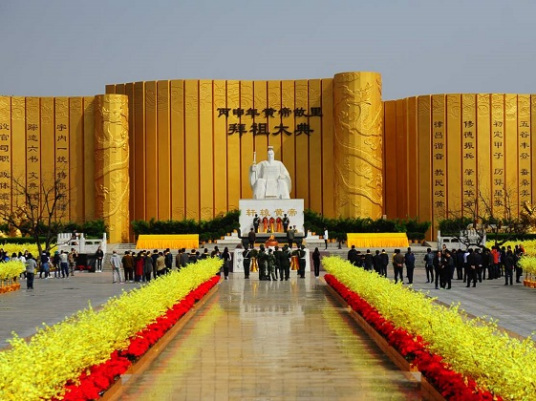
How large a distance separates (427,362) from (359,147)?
2809 centimetres

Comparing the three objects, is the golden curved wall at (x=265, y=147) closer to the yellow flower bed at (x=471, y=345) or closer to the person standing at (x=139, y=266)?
the person standing at (x=139, y=266)

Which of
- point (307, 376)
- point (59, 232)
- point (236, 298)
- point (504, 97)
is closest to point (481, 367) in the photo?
point (307, 376)

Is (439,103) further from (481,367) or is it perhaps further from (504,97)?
(481,367)

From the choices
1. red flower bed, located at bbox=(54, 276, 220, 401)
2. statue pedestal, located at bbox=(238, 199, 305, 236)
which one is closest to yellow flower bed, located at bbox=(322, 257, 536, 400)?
red flower bed, located at bbox=(54, 276, 220, 401)

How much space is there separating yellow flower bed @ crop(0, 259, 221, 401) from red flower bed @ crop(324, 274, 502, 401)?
2.36 m

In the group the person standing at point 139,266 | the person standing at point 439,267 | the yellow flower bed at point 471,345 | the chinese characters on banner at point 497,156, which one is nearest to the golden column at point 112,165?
the person standing at point 139,266

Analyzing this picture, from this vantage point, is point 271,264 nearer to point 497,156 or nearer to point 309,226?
point 309,226

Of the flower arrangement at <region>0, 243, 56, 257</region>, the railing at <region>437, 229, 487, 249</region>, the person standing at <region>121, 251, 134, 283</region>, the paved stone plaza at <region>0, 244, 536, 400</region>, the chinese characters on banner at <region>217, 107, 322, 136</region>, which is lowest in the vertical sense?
the paved stone plaza at <region>0, 244, 536, 400</region>

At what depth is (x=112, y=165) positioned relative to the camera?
35.0 metres

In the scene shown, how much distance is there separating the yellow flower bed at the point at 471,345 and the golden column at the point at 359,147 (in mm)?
24492

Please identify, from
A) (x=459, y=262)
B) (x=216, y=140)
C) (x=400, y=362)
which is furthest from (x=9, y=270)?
(x=216, y=140)

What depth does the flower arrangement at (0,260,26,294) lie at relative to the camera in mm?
18172

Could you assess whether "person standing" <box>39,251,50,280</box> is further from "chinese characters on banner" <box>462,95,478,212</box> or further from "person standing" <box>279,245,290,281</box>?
"chinese characters on banner" <box>462,95,478,212</box>

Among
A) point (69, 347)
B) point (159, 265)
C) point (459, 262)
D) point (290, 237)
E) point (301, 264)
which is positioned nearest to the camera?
point (69, 347)
